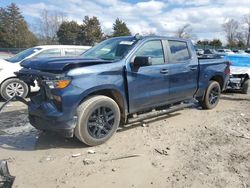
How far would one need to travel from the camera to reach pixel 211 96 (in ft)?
26.7

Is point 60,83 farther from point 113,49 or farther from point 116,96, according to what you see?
point 113,49

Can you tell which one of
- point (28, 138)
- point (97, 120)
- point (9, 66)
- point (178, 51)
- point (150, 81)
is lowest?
point (28, 138)

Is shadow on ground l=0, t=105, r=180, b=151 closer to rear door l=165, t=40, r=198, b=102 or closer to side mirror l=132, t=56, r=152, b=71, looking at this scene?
rear door l=165, t=40, r=198, b=102

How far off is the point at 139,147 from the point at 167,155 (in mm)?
538

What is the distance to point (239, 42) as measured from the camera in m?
78.8

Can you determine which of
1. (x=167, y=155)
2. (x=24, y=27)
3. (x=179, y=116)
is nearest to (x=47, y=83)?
(x=167, y=155)

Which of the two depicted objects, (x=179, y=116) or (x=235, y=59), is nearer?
(x=179, y=116)

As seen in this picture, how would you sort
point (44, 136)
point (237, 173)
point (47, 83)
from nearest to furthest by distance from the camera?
point (237, 173)
point (47, 83)
point (44, 136)

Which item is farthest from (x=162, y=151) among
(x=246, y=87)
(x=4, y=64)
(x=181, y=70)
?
(x=246, y=87)

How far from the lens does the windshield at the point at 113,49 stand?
5.77 m

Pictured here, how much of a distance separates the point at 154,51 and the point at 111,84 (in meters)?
1.41

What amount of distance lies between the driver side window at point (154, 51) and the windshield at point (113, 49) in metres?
0.22

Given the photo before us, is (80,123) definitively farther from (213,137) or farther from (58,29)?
(58,29)

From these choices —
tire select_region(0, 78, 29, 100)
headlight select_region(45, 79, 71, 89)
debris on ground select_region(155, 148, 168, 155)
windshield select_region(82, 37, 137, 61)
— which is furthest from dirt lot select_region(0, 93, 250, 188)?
tire select_region(0, 78, 29, 100)
